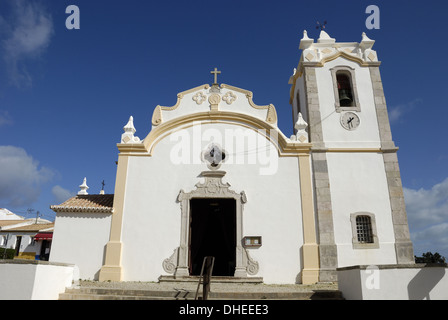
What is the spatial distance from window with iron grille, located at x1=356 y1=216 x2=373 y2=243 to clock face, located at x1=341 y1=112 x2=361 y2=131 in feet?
11.2

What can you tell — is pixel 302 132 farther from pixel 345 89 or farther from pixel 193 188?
pixel 193 188

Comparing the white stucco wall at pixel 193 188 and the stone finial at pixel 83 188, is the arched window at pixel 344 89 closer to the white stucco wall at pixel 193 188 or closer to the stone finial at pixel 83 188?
the white stucco wall at pixel 193 188

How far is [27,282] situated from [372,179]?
10.7m

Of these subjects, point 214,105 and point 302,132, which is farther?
point 214,105

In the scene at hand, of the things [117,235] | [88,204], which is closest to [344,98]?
[117,235]

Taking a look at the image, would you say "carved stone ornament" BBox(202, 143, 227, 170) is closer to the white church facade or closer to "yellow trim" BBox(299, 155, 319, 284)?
the white church facade

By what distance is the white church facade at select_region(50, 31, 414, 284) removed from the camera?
34.4 feet

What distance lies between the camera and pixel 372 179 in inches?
446

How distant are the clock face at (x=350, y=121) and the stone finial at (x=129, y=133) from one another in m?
7.85

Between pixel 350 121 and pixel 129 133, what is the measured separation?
8414 millimetres

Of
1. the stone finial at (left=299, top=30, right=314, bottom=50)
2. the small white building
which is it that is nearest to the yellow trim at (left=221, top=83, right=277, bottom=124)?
the stone finial at (left=299, top=30, right=314, bottom=50)

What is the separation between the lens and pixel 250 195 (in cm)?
1117

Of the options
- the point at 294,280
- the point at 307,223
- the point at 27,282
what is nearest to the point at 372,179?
the point at 307,223
